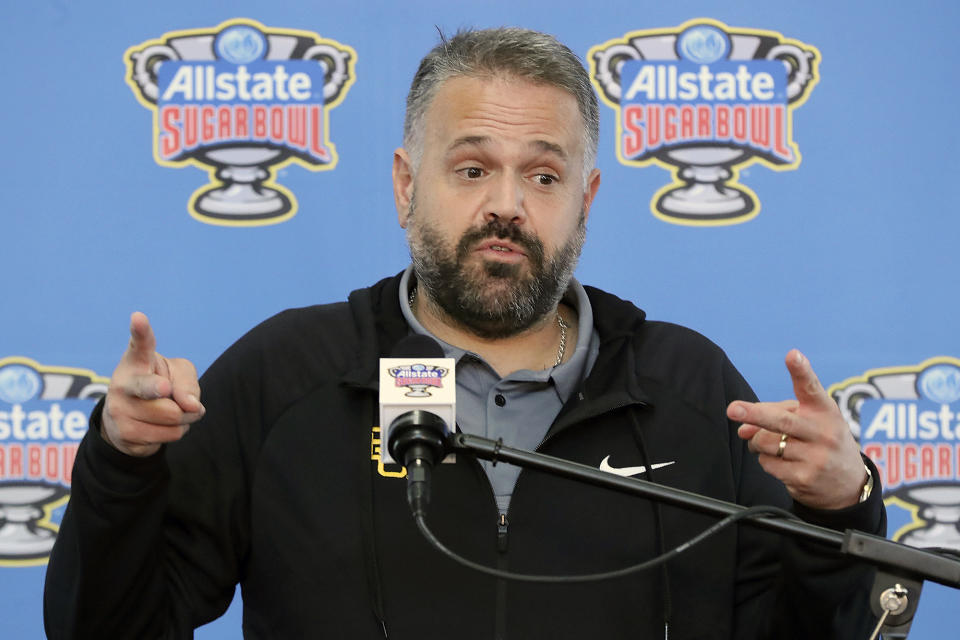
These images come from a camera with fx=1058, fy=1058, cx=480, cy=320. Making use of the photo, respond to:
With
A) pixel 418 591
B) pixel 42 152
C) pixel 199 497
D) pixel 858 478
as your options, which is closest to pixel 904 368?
pixel 858 478

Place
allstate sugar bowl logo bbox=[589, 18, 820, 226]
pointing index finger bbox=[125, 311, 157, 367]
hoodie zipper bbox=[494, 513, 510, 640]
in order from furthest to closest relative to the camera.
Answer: allstate sugar bowl logo bbox=[589, 18, 820, 226] < hoodie zipper bbox=[494, 513, 510, 640] < pointing index finger bbox=[125, 311, 157, 367]

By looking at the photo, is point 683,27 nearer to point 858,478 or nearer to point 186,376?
point 858,478

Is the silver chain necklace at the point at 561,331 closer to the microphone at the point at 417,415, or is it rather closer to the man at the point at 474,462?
the man at the point at 474,462

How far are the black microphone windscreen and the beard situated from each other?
100mm

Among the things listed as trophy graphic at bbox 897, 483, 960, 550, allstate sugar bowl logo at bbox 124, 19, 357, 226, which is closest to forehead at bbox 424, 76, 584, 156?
allstate sugar bowl logo at bbox 124, 19, 357, 226

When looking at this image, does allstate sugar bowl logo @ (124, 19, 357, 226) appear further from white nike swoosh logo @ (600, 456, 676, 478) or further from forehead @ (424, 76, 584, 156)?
white nike swoosh logo @ (600, 456, 676, 478)

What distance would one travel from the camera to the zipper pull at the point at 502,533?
1.29 meters

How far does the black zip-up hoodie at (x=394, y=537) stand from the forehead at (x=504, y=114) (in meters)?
0.31

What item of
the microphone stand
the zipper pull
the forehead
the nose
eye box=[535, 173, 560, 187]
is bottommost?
the zipper pull

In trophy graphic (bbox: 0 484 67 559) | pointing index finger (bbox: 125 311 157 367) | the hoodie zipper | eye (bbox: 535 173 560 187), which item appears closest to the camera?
pointing index finger (bbox: 125 311 157 367)

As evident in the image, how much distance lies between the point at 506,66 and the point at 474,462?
566 mm

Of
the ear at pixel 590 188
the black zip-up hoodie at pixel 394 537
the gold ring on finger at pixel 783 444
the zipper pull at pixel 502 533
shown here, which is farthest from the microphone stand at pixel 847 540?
the ear at pixel 590 188

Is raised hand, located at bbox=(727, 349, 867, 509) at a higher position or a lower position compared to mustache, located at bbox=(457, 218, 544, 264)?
lower

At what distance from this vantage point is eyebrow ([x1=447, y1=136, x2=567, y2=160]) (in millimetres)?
1453
